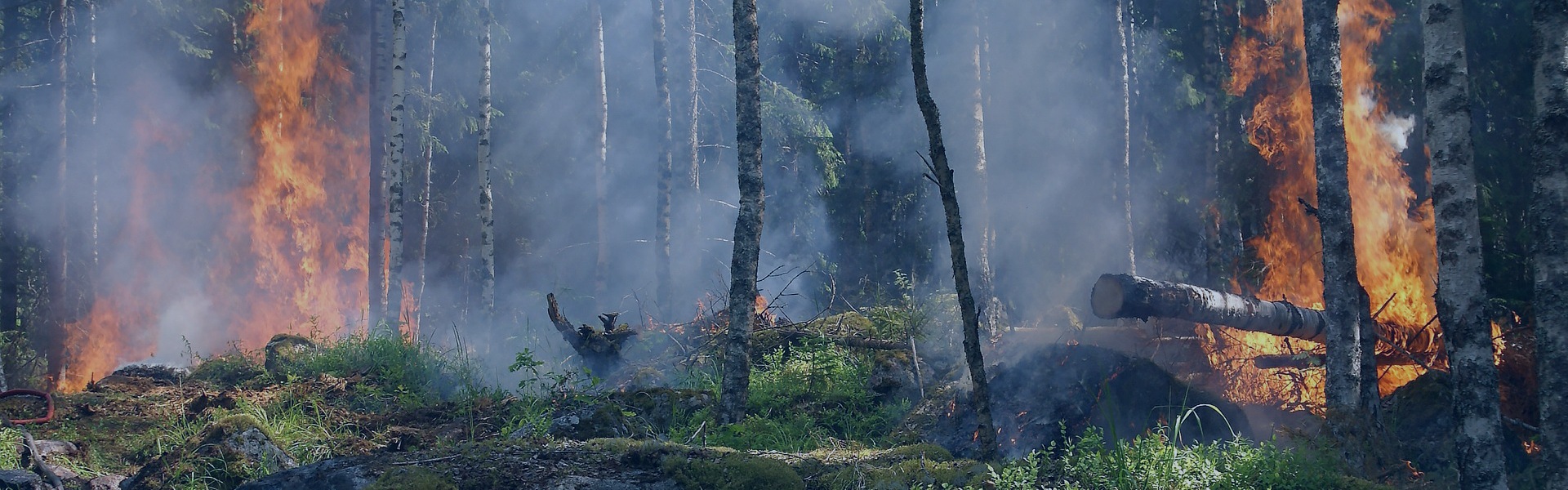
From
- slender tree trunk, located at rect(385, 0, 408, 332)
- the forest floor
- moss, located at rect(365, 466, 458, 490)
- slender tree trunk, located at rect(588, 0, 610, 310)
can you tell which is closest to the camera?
moss, located at rect(365, 466, 458, 490)

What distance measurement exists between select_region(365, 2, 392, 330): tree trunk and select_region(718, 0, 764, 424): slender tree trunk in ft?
33.7

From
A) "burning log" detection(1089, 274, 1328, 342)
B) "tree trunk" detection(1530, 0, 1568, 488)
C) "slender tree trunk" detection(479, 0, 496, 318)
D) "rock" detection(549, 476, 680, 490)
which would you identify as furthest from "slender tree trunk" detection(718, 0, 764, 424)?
"slender tree trunk" detection(479, 0, 496, 318)

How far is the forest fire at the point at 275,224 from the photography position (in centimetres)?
1944

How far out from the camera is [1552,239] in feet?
21.9

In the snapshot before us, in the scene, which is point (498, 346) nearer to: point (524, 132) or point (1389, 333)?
point (524, 132)

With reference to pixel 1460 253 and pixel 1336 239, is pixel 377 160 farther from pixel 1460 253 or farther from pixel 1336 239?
pixel 1460 253

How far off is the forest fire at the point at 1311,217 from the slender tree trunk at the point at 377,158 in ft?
46.0

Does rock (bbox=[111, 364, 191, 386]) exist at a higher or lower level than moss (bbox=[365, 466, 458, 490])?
higher

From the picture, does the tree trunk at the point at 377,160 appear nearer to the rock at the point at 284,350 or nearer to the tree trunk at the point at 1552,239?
the rock at the point at 284,350

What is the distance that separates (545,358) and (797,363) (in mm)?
5044

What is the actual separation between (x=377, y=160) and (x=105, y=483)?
13.8m

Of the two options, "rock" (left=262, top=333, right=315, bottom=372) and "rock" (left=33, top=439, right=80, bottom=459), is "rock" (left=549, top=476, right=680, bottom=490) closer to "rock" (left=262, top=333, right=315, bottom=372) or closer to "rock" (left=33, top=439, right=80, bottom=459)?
"rock" (left=33, top=439, right=80, bottom=459)

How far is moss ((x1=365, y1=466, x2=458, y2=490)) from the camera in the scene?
5.12 meters

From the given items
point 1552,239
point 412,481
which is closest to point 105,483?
point 412,481
